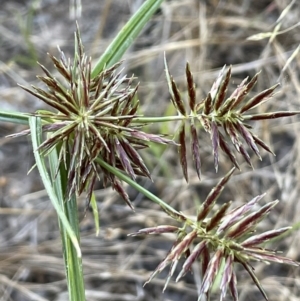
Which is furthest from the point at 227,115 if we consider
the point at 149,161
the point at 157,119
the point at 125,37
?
the point at 149,161

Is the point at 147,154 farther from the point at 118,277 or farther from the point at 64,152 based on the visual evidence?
the point at 64,152

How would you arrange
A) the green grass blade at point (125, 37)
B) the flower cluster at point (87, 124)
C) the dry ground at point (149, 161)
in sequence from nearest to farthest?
1. the flower cluster at point (87, 124)
2. the green grass blade at point (125, 37)
3. the dry ground at point (149, 161)

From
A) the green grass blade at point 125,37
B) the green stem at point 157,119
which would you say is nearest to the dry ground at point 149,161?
the green grass blade at point 125,37

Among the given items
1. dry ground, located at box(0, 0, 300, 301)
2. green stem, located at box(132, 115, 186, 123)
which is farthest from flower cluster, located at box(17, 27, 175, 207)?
dry ground, located at box(0, 0, 300, 301)

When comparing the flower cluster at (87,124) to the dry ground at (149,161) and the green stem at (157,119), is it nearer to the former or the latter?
the green stem at (157,119)

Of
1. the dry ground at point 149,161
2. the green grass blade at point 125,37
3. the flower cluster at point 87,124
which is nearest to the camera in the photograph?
the flower cluster at point 87,124
